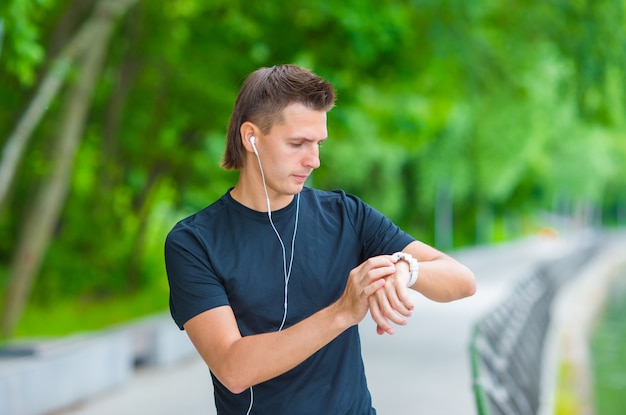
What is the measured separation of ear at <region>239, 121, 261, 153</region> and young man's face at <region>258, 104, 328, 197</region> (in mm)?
22

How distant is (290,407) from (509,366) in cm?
578

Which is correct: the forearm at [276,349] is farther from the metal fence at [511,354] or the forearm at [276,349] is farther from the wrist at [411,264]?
the metal fence at [511,354]

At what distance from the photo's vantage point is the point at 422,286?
9.04 ft

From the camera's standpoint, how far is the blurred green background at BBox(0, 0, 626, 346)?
1347cm

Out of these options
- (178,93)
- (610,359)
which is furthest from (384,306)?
(610,359)

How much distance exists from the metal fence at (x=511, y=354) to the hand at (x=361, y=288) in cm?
221

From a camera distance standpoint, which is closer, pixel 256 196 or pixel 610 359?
pixel 256 196

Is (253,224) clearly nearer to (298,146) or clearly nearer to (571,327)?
(298,146)

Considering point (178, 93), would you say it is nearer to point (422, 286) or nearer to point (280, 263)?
point (280, 263)

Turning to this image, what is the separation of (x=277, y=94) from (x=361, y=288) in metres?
0.53

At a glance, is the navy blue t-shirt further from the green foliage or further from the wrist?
the green foliage

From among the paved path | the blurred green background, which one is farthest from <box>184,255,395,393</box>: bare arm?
the paved path

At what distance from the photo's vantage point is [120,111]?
60.0ft

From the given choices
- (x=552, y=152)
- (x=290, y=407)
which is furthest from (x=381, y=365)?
(x=552, y=152)
